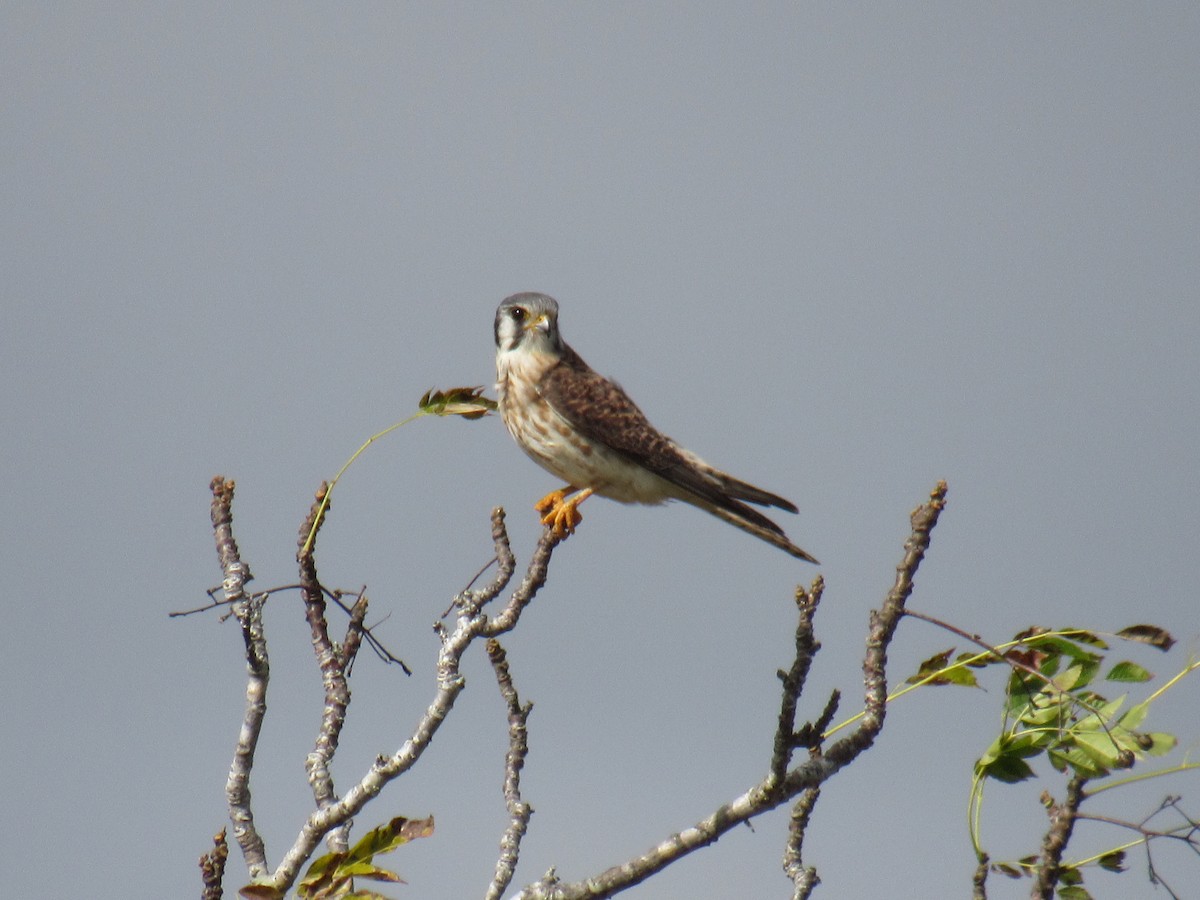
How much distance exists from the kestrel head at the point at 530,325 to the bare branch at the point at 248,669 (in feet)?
14.8

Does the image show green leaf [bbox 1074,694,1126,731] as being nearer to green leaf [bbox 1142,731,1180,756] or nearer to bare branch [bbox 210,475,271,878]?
green leaf [bbox 1142,731,1180,756]

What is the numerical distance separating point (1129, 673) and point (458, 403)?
8.62ft

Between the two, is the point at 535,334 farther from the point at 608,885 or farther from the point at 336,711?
the point at 608,885

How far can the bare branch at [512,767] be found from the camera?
521cm

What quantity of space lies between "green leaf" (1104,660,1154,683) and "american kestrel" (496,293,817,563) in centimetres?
433

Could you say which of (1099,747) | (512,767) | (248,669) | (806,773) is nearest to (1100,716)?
(1099,747)

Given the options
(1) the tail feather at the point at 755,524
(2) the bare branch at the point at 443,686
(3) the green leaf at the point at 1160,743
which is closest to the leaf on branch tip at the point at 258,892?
(2) the bare branch at the point at 443,686

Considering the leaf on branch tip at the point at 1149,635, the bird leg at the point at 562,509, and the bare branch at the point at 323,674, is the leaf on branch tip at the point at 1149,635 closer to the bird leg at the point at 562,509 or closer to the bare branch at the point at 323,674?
the bare branch at the point at 323,674

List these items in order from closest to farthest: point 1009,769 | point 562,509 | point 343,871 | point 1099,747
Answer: point 343,871
point 1099,747
point 1009,769
point 562,509

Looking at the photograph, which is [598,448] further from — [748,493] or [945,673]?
[945,673]

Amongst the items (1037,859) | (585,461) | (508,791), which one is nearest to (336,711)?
(508,791)

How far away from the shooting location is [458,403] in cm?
586

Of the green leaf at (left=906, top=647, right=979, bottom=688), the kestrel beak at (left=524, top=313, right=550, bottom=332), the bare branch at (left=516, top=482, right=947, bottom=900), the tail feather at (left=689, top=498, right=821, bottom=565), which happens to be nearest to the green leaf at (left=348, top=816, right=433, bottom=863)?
the bare branch at (left=516, top=482, right=947, bottom=900)

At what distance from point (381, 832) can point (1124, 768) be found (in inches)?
84.7
